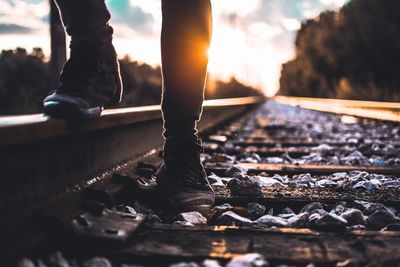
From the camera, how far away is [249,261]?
4.38ft

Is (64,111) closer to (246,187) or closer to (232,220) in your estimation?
(232,220)

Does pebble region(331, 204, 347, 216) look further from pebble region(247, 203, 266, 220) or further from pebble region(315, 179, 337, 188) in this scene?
pebble region(315, 179, 337, 188)

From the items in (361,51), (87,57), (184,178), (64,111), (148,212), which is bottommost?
(148,212)

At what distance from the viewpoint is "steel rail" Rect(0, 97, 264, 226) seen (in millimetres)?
1492

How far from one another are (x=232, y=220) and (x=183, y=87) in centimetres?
66

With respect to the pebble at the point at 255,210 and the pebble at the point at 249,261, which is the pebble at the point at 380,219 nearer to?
the pebble at the point at 255,210

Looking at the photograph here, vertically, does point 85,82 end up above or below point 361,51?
below

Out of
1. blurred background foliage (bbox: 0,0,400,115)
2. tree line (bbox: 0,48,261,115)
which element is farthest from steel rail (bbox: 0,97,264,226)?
tree line (bbox: 0,48,261,115)

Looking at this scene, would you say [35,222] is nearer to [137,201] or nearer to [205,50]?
[137,201]

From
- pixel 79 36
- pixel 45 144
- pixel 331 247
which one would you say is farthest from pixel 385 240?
pixel 79 36

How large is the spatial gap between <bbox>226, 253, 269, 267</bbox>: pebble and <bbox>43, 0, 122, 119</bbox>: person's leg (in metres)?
0.87

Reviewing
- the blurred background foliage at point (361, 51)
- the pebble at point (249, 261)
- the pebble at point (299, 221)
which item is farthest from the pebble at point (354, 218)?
the blurred background foliage at point (361, 51)

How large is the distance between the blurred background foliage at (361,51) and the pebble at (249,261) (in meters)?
19.9

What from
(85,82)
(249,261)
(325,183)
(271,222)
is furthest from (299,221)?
(85,82)
